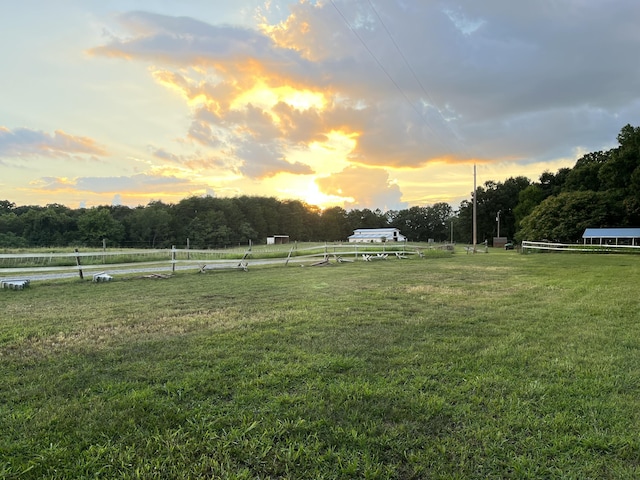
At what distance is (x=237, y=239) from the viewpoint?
7894cm

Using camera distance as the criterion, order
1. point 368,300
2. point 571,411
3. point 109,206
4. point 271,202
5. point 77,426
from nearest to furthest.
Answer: point 77,426, point 571,411, point 368,300, point 109,206, point 271,202

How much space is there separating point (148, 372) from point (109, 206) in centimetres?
8461

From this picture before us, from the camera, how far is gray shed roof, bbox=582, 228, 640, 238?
37266 mm

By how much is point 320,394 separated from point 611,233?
47551mm

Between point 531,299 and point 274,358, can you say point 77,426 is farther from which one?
point 531,299

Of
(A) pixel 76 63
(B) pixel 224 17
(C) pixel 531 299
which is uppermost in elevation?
(B) pixel 224 17

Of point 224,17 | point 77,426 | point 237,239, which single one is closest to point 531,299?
point 77,426

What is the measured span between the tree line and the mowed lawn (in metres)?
38.1

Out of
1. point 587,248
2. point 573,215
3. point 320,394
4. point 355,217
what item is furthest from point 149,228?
point 320,394

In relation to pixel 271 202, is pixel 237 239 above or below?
below

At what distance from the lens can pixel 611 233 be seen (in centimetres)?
3847

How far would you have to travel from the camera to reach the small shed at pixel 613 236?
37.3 metres

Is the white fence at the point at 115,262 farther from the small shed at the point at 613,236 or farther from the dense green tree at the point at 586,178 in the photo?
the dense green tree at the point at 586,178

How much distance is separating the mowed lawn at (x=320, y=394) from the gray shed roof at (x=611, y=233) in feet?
134
